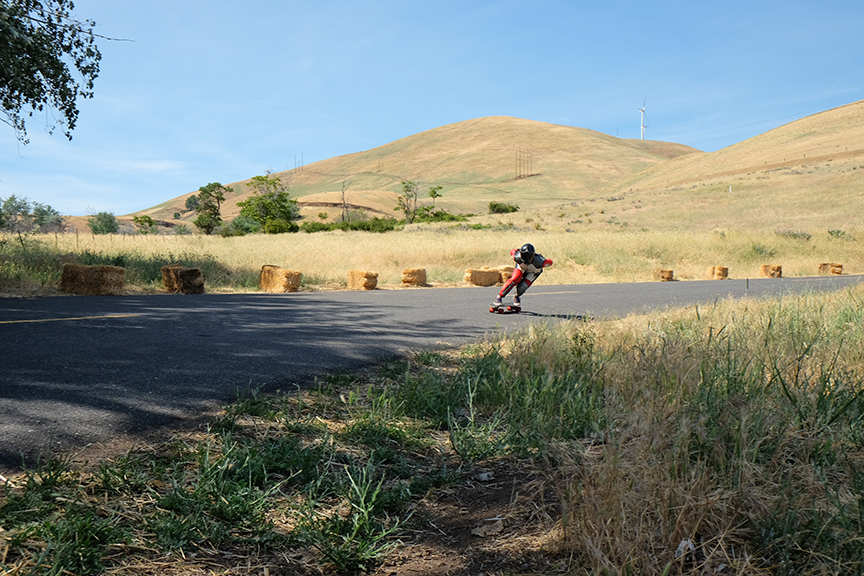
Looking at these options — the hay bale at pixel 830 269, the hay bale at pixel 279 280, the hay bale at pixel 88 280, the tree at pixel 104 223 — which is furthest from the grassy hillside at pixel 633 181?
the hay bale at pixel 88 280

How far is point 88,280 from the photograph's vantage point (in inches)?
468

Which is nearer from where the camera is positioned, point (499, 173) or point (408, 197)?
point (408, 197)

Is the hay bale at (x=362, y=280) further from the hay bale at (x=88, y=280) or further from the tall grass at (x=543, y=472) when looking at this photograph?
the tall grass at (x=543, y=472)

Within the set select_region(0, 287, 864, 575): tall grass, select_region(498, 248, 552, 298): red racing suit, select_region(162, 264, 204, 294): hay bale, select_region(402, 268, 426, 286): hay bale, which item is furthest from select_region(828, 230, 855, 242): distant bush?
select_region(0, 287, 864, 575): tall grass

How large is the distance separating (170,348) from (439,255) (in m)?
20.5

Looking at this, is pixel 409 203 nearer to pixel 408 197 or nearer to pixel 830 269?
pixel 408 197

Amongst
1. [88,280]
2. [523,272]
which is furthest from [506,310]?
[88,280]

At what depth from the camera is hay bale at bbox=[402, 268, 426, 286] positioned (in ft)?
59.4

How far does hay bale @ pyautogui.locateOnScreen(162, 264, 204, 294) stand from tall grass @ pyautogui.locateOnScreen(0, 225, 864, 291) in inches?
43.8

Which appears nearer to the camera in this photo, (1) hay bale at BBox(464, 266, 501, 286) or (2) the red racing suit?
(2) the red racing suit

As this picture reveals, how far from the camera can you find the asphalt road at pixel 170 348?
3.78 meters

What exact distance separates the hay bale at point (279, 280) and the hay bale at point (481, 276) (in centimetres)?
588

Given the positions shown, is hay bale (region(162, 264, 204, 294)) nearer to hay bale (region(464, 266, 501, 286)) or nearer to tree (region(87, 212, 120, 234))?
hay bale (region(464, 266, 501, 286))

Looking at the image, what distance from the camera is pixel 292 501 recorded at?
294cm
